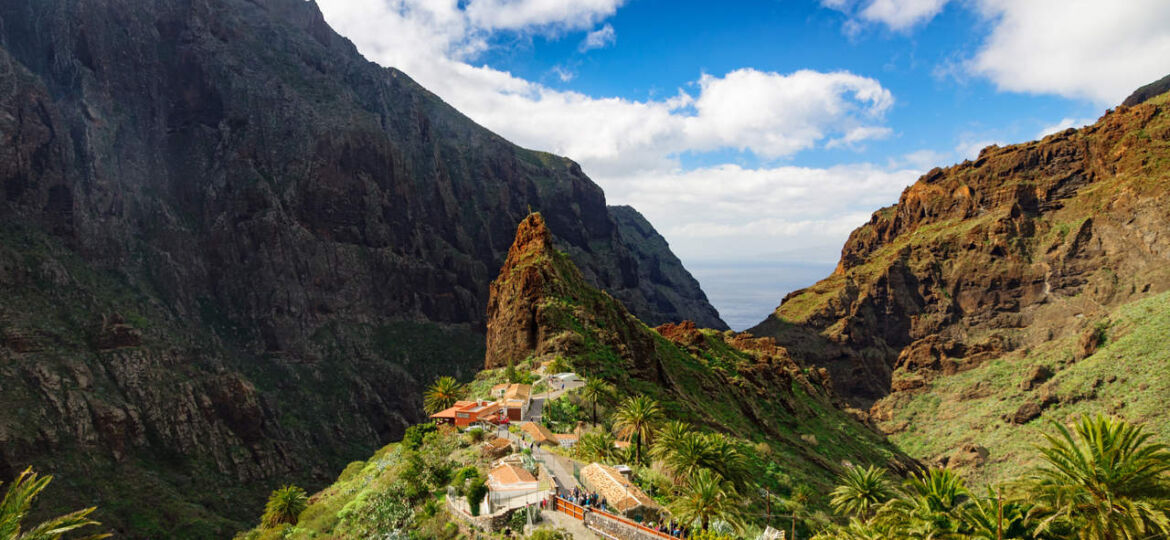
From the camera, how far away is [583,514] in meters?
28.5

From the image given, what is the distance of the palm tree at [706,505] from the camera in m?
28.2

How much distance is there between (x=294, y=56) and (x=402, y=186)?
56.0m

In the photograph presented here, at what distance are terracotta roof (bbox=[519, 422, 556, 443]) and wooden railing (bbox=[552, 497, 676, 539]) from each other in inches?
589

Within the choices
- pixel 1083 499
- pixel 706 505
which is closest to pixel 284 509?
pixel 706 505

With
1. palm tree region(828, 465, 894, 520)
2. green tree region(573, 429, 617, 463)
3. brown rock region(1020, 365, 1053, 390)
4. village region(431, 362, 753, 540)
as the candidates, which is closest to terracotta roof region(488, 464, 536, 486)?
village region(431, 362, 753, 540)

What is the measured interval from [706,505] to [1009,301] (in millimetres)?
142410

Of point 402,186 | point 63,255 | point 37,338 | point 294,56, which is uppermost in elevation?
point 294,56

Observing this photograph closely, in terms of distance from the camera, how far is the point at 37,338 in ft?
331


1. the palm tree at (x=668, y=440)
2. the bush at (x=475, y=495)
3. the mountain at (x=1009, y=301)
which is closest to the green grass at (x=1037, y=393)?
the mountain at (x=1009, y=301)

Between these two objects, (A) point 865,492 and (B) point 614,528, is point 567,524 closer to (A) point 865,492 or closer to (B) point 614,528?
(B) point 614,528

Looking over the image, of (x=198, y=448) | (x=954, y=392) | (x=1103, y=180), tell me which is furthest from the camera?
(x=1103, y=180)

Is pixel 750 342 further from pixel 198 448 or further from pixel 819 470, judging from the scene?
pixel 198 448

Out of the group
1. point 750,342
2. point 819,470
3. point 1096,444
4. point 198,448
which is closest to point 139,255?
point 198,448

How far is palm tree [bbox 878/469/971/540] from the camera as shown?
2180 centimetres
